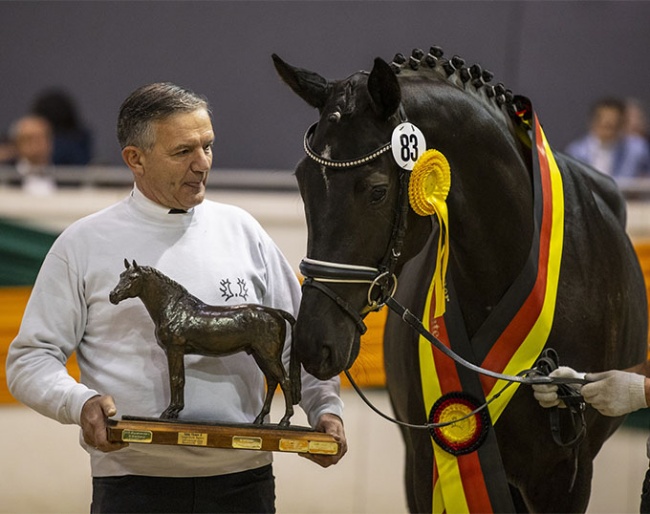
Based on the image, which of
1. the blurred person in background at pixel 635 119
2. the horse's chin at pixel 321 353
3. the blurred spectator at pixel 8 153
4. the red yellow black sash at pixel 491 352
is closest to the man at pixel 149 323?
the horse's chin at pixel 321 353

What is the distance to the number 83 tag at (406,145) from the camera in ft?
6.90

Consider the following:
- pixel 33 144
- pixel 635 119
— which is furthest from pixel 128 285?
pixel 635 119

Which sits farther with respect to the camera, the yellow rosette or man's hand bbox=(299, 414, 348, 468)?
the yellow rosette

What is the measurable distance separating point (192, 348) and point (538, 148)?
1019 mm

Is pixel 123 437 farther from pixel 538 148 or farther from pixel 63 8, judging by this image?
pixel 63 8

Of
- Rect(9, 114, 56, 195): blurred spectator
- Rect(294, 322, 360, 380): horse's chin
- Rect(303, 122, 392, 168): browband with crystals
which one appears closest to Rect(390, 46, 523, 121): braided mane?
Rect(303, 122, 392, 168): browband with crystals

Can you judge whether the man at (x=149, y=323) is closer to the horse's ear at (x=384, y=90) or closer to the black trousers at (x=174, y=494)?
the black trousers at (x=174, y=494)

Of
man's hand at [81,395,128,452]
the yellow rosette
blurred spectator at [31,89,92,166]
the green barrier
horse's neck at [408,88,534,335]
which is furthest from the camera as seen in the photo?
blurred spectator at [31,89,92,166]

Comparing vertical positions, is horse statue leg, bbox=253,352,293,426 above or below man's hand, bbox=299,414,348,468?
above

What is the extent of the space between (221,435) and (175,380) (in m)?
A: 0.13

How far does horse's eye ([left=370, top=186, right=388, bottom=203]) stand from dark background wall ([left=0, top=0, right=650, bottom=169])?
3809mm

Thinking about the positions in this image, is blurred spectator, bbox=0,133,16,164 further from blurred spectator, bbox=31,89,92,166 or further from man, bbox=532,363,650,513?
man, bbox=532,363,650,513

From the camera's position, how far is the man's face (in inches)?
80.3

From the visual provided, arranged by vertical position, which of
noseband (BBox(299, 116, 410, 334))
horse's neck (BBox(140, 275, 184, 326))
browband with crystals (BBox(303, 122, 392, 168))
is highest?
browband with crystals (BBox(303, 122, 392, 168))
